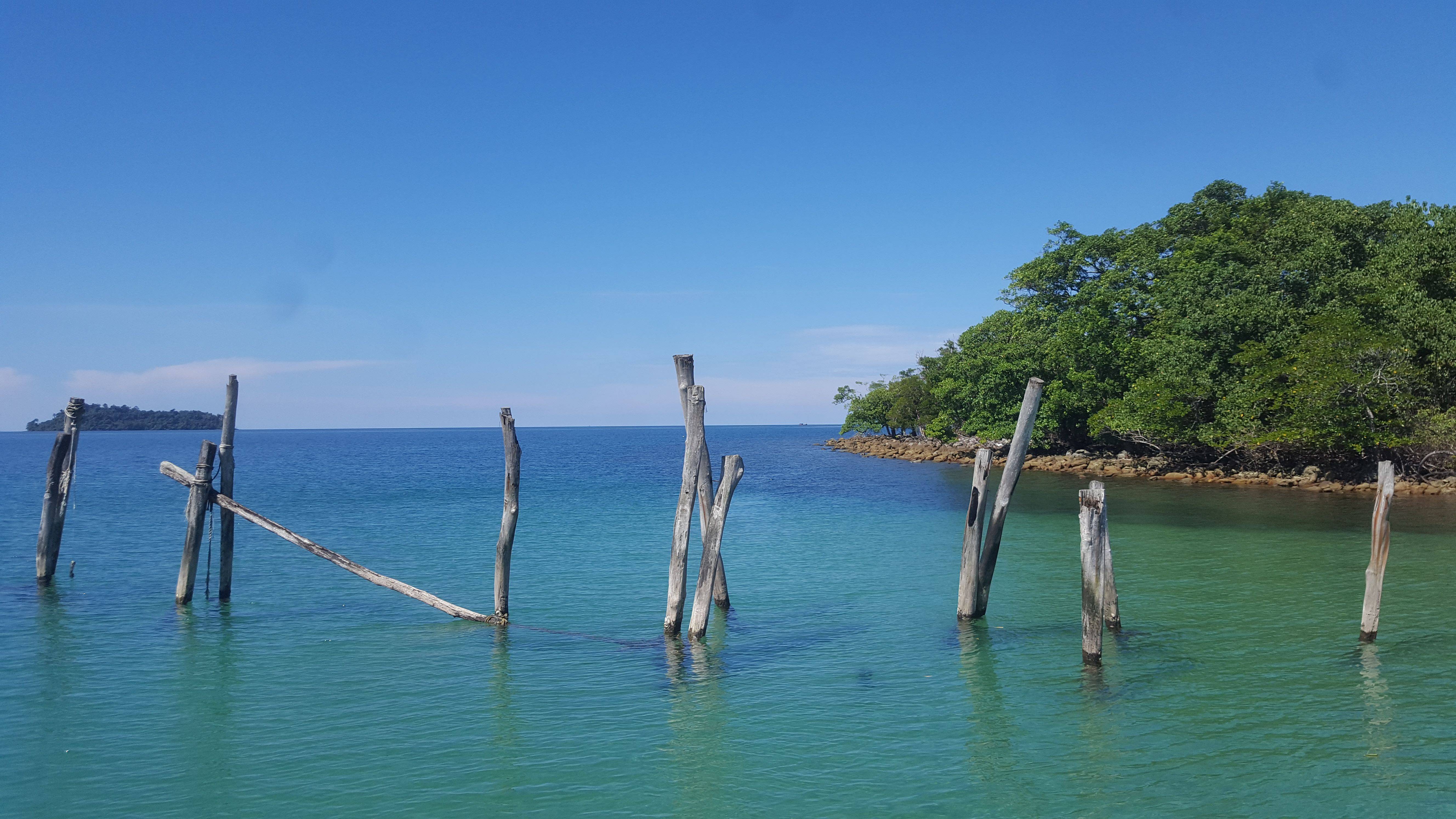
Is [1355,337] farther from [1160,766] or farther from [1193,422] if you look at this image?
[1160,766]

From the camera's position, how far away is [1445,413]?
→ 33000 millimetres

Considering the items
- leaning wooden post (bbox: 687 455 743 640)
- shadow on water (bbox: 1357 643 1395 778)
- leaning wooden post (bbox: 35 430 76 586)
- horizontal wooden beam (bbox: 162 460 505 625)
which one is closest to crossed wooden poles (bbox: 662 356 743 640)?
leaning wooden post (bbox: 687 455 743 640)

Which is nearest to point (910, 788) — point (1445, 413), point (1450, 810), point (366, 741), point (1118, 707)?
point (1118, 707)

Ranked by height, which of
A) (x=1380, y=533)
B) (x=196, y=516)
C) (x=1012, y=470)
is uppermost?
(x=1012, y=470)

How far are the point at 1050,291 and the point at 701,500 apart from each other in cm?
4687

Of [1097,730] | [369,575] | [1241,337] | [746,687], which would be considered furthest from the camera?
[1241,337]

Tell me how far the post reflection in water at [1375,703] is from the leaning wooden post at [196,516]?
16.4 m

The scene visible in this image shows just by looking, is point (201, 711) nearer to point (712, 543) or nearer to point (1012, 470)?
point (712, 543)

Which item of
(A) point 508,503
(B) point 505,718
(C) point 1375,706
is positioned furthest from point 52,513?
(C) point 1375,706

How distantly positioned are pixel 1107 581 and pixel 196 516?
15.2 m

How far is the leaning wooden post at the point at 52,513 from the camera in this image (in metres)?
17.4

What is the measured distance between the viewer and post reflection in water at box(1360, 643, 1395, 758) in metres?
9.57

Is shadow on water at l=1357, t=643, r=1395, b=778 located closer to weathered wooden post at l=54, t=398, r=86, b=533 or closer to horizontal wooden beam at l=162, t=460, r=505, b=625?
horizontal wooden beam at l=162, t=460, r=505, b=625

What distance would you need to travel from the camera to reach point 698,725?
417 inches
